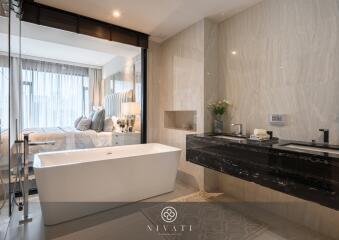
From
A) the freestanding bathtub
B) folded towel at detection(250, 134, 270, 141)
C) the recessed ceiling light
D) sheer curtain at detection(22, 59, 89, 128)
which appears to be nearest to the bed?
sheer curtain at detection(22, 59, 89, 128)

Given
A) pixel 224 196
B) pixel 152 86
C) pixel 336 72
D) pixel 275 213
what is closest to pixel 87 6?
pixel 152 86

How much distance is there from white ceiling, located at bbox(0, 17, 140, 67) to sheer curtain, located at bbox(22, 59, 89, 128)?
14 cm

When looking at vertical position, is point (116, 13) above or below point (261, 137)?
above

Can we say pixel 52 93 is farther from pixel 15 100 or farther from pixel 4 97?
pixel 4 97

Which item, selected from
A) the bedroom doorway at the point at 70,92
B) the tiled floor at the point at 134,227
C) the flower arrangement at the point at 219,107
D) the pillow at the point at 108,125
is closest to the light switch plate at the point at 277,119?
the flower arrangement at the point at 219,107

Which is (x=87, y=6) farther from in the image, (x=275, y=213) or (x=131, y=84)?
(x=275, y=213)

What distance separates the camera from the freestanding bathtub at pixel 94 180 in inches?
79.4

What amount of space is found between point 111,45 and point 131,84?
0.76 meters

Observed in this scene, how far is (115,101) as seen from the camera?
3.44 m

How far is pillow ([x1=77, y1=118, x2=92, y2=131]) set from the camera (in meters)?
3.13

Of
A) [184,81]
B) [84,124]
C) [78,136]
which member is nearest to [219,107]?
[184,81]

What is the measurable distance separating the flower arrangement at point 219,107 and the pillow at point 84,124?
2.01 meters

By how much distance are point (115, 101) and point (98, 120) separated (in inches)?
17.9
